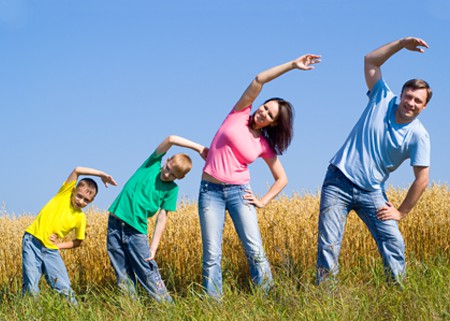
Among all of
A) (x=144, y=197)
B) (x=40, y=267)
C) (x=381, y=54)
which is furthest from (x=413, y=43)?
(x=40, y=267)

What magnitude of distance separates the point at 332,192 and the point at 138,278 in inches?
85.2

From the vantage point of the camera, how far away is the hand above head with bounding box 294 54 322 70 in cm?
506

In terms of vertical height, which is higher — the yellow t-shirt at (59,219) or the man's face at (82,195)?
the man's face at (82,195)

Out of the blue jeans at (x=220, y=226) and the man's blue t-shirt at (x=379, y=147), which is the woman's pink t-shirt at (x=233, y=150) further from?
the man's blue t-shirt at (x=379, y=147)

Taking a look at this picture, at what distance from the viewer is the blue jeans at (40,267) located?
593 cm

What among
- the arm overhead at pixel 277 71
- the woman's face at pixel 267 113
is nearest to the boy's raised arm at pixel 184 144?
the woman's face at pixel 267 113

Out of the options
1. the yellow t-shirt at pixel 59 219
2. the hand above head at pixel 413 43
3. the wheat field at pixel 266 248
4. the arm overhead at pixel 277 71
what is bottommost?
the wheat field at pixel 266 248

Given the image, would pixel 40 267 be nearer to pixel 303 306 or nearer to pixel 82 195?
pixel 82 195

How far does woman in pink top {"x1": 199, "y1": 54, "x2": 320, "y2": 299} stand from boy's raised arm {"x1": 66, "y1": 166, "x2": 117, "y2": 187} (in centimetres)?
112

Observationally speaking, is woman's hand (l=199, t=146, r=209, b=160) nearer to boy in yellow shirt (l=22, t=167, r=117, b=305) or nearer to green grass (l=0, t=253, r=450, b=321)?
boy in yellow shirt (l=22, t=167, r=117, b=305)

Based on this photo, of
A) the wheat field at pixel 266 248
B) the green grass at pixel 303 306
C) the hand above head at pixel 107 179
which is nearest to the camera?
→ the green grass at pixel 303 306

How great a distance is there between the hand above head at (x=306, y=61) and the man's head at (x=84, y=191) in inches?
99.9

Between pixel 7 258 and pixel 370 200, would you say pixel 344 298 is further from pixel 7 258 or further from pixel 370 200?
pixel 7 258

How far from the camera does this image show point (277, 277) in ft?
18.1
